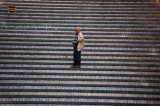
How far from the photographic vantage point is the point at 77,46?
879 cm

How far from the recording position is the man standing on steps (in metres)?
8.64

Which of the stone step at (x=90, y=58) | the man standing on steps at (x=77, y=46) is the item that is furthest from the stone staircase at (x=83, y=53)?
the man standing on steps at (x=77, y=46)

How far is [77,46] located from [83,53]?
3.14 ft

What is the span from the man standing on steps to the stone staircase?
0.28 meters

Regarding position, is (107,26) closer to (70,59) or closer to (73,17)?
(73,17)

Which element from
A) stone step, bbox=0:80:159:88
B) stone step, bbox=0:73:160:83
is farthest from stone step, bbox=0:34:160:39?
stone step, bbox=0:80:159:88

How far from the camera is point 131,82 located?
29.5ft

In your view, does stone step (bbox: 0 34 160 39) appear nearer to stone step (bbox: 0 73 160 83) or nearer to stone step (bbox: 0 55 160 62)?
stone step (bbox: 0 55 160 62)

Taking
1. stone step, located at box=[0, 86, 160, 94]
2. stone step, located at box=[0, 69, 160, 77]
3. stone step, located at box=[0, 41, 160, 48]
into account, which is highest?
stone step, located at box=[0, 41, 160, 48]

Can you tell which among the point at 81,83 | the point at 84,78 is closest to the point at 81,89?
the point at 81,83

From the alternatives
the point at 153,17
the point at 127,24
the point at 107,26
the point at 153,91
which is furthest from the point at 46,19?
the point at 153,91

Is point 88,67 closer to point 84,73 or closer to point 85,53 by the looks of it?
point 84,73

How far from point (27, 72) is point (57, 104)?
4.88ft

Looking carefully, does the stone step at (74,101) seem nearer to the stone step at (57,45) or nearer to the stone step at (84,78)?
the stone step at (84,78)
